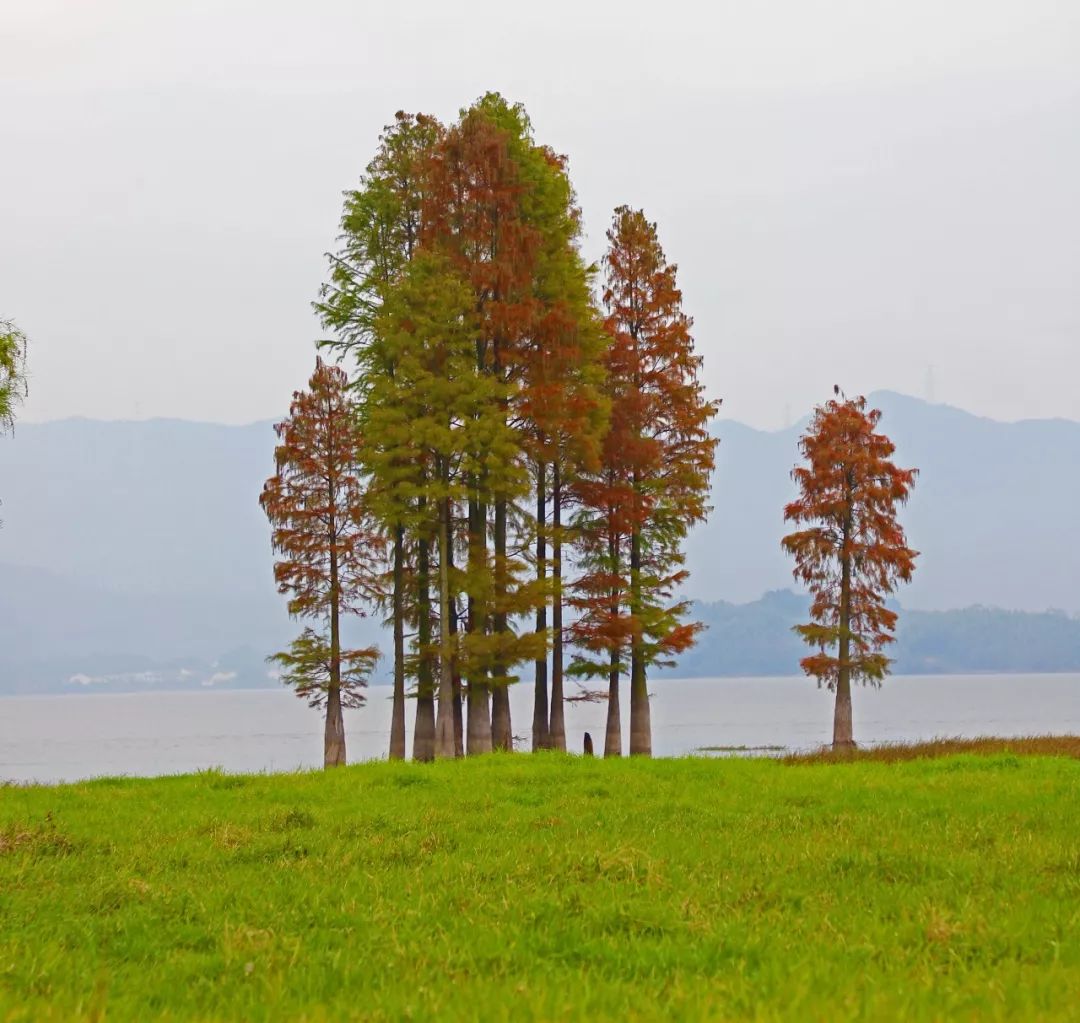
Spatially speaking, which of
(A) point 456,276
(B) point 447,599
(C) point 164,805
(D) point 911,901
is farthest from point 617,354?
(D) point 911,901

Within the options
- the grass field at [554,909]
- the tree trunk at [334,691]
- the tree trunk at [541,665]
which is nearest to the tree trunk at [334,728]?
the tree trunk at [334,691]

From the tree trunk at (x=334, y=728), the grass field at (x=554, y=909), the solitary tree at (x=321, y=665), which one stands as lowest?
the tree trunk at (x=334, y=728)

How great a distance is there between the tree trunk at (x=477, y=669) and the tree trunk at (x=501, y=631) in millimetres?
418

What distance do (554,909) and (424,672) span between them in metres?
25.1

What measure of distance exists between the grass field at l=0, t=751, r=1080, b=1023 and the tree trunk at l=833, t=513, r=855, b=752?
25245 mm

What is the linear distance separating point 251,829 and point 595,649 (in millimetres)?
20957

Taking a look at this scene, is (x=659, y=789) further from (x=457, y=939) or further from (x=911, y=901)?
(x=457, y=939)

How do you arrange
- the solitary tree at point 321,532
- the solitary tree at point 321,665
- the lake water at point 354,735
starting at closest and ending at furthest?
1. the solitary tree at point 321,532
2. the solitary tree at point 321,665
3. the lake water at point 354,735

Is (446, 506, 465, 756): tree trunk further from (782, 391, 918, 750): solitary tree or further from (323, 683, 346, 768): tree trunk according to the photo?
(782, 391, 918, 750): solitary tree

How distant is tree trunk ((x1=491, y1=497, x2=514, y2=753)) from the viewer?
30.4m

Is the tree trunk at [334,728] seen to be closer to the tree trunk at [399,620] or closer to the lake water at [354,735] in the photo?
the tree trunk at [399,620]

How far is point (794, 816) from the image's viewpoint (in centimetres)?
1439

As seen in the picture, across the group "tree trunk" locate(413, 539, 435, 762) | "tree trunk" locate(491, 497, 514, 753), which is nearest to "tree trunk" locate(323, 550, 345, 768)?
"tree trunk" locate(413, 539, 435, 762)

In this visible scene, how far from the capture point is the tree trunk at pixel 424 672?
33.1m
